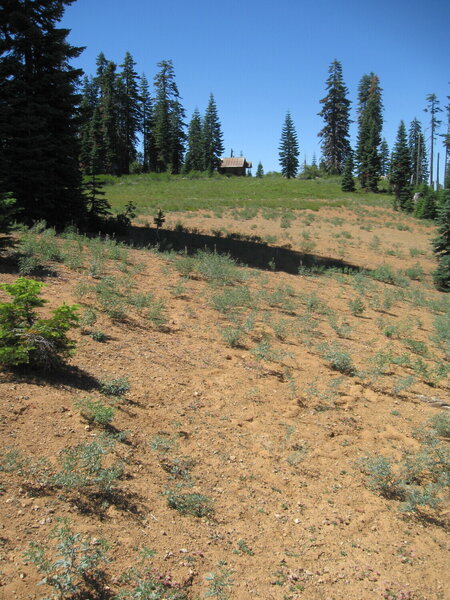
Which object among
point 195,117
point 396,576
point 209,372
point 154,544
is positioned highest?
point 195,117

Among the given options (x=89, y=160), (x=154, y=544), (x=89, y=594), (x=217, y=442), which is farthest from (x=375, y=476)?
(x=89, y=160)

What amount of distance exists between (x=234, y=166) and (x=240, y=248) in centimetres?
6081

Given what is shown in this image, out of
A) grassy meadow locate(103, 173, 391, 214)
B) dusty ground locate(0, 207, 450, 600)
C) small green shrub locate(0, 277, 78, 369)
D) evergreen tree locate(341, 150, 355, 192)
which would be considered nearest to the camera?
dusty ground locate(0, 207, 450, 600)

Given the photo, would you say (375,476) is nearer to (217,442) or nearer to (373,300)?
(217,442)

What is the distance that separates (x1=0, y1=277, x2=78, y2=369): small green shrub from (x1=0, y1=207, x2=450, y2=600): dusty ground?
1.17 ft

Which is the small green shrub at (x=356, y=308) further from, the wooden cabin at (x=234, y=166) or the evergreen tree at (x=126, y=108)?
the wooden cabin at (x=234, y=166)

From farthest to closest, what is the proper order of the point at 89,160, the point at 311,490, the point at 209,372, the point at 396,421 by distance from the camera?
the point at 89,160 < the point at 209,372 < the point at 396,421 < the point at 311,490

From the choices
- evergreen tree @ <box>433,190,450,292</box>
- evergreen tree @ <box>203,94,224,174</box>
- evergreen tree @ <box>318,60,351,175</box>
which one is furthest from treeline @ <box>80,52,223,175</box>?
evergreen tree @ <box>433,190,450,292</box>

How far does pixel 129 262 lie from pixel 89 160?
580 cm

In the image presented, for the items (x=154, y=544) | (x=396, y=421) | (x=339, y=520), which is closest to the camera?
(x=154, y=544)

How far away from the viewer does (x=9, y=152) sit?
14.3m

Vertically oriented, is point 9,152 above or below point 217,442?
above

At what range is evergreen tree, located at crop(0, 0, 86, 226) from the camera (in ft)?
46.5

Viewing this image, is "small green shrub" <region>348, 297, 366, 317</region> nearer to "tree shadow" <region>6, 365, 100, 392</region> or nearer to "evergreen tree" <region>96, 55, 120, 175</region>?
"tree shadow" <region>6, 365, 100, 392</region>
